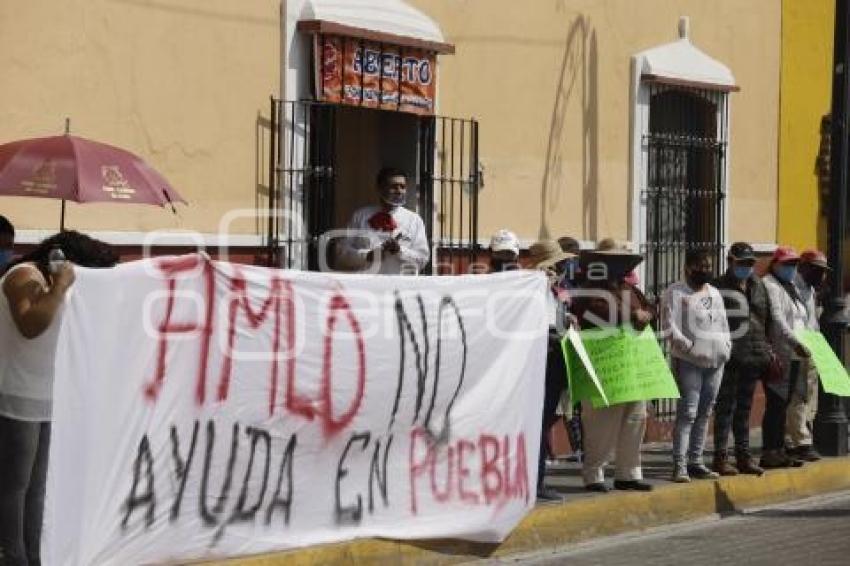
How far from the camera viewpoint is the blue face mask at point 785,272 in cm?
1238

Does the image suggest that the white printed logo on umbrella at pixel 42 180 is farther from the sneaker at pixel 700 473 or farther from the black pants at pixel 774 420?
the black pants at pixel 774 420

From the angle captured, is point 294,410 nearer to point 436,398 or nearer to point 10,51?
point 436,398

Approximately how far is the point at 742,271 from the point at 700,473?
4.78 feet

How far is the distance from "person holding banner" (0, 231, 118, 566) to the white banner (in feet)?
0.46

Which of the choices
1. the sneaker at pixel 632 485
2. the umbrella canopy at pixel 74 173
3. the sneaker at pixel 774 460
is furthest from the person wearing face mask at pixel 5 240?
the sneaker at pixel 774 460

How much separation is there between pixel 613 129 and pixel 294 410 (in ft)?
21.7

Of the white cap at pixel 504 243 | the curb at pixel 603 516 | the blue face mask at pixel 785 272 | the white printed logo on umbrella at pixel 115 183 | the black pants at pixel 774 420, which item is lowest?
the curb at pixel 603 516

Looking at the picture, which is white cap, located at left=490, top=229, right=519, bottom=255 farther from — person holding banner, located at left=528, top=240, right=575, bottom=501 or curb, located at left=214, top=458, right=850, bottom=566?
curb, located at left=214, top=458, right=850, bottom=566

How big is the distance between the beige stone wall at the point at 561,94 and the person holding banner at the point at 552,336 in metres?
2.30

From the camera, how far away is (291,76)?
1121 centimetres

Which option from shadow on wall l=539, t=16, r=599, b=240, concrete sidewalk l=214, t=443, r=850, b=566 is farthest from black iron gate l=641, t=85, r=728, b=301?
concrete sidewalk l=214, t=443, r=850, b=566

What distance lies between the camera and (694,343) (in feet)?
36.6

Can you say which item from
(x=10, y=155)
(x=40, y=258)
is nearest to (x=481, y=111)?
(x=10, y=155)

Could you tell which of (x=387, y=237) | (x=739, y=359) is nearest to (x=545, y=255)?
(x=387, y=237)
